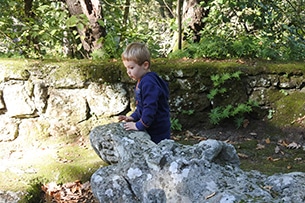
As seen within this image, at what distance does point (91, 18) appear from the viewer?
623cm

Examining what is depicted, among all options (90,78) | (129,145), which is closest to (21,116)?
(90,78)

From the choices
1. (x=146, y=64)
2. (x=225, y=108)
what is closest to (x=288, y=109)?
(x=225, y=108)

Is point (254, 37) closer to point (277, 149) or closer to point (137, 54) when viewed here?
point (277, 149)

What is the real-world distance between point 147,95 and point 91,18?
3.53 metres

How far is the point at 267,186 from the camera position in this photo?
Result: 7.56 feet

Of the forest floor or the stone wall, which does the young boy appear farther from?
the stone wall

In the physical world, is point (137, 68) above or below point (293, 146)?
above

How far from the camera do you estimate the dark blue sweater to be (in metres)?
3.19

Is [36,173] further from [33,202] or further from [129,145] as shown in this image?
[129,145]

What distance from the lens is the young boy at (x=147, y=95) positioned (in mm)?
3191

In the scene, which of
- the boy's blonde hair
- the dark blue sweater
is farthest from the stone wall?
the boy's blonde hair

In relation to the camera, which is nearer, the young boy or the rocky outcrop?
the rocky outcrop

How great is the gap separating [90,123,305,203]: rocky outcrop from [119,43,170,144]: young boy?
442 mm

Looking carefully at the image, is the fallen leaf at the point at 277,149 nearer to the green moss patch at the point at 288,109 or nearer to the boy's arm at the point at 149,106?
the green moss patch at the point at 288,109
